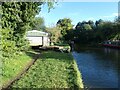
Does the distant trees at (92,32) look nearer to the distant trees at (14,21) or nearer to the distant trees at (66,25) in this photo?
the distant trees at (66,25)

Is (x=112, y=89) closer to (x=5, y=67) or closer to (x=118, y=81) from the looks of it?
(x=118, y=81)

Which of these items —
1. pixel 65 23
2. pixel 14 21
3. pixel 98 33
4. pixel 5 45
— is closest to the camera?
pixel 5 45

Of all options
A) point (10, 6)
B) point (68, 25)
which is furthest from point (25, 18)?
point (68, 25)

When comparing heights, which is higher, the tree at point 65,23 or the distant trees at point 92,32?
the tree at point 65,23

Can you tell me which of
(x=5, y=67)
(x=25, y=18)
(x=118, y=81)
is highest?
(x=25, y=18)

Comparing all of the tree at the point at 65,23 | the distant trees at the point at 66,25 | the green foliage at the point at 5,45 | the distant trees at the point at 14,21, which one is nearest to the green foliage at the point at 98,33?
the distant trees at the point at 66,25

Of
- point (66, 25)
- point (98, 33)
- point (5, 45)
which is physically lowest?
point (5, 45)

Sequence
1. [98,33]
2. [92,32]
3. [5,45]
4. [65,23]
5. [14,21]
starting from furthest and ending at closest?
[65,23] → [92,32] → [98,33] → [14,21] → [5,45]

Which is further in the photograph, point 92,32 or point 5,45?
point 92,32

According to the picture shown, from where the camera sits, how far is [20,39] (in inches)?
866

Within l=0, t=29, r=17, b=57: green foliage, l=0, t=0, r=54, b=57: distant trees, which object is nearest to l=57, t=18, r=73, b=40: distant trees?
l=0, t=0, r=54, b=57: distant trees

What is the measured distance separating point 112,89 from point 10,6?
27.6 ft

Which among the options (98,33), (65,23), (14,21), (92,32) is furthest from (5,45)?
(65,23)

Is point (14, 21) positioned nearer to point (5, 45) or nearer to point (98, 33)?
point (5, 45)
